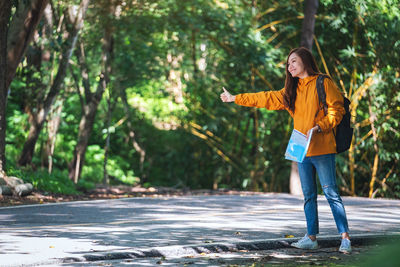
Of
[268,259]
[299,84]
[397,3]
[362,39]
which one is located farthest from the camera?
[362,39]

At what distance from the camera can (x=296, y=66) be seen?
6.60 m

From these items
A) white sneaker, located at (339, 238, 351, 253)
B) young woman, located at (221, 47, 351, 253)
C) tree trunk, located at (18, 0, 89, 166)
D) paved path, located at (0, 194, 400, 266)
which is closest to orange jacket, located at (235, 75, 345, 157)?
young woman, located at (221, 47, 351, 253)

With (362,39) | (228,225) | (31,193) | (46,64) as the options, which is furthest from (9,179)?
(362,39)

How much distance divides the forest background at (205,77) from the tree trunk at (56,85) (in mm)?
30

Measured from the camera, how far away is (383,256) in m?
2.14

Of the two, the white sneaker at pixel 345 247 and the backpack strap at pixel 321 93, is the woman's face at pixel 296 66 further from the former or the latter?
the white sneaker at pixel 345 247

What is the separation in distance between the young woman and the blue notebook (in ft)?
0.17

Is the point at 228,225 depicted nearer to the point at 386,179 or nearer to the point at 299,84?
the point at 299,84

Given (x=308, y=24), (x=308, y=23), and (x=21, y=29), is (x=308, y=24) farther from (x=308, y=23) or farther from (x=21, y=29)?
(x=21, y=29)

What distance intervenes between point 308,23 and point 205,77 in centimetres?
490

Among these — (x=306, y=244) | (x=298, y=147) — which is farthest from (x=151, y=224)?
(x=298, y=147)

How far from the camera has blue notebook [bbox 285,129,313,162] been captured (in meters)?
6.42

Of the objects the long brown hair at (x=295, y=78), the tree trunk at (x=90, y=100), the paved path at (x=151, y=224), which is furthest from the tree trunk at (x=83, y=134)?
the long brown hair at (x=295, y=78)

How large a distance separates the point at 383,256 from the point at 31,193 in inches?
442
